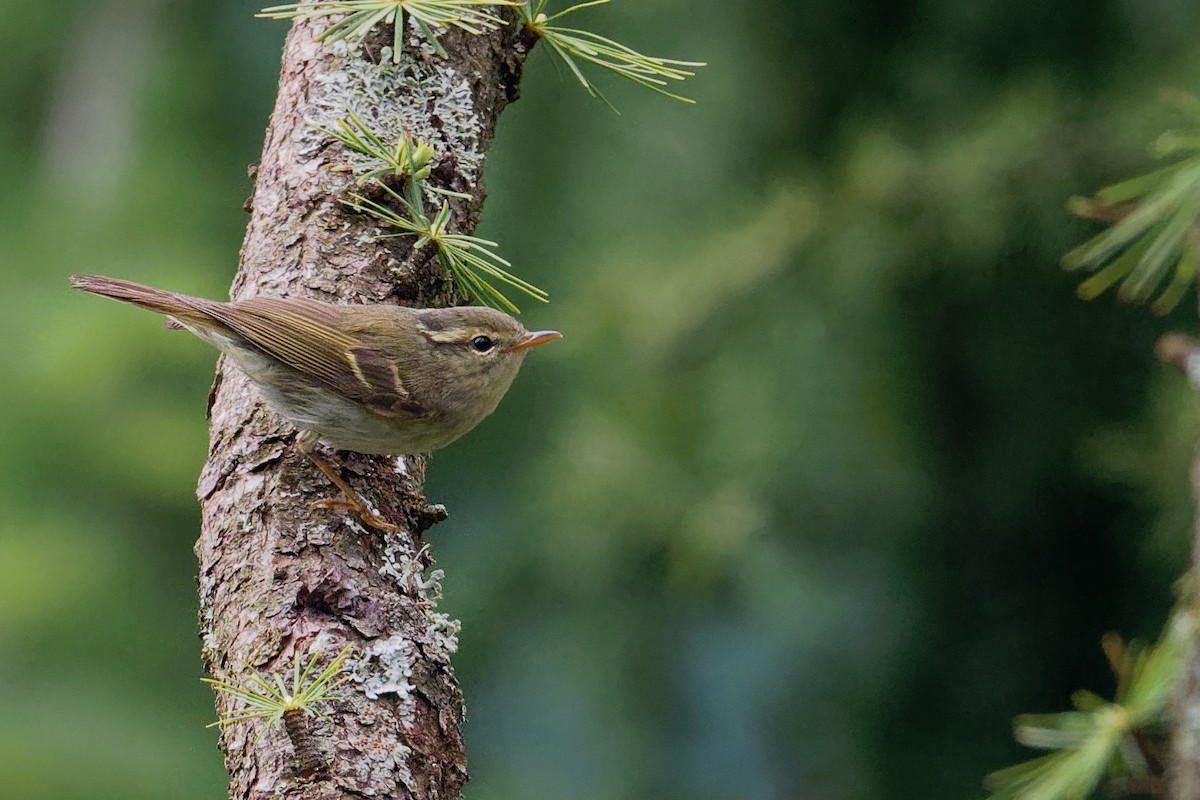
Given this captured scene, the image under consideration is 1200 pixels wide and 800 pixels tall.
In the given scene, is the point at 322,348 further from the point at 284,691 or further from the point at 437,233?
the point at 284,691

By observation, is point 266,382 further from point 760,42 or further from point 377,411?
point 760,42

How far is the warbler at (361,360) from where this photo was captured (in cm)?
292

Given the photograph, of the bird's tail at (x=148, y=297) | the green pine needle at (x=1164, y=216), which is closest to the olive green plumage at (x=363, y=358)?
the bird's tail at (x=148, y=297)

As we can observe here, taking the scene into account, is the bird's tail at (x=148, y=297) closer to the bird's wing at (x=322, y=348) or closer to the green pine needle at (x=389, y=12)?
the bird's wing at (x=322, y=348)

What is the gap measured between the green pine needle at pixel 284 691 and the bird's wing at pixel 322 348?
92 cm

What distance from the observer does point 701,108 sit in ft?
17.3

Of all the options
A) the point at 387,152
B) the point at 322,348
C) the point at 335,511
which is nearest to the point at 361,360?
the point at 322,348

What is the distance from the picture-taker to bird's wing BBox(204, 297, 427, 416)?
9.66 ft

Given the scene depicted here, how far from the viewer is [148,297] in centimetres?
333

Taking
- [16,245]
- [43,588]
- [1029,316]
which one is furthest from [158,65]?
[1029,316]

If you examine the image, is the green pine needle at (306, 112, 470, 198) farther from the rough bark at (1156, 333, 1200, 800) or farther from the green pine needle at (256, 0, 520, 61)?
the rough bark at (1156, 333, 1200, 800)

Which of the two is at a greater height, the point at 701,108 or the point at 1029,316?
the point at 701,108

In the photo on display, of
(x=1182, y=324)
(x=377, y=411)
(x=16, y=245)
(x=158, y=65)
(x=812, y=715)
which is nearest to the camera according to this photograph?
(x=377, y=411)

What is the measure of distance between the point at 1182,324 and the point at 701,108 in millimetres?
2011
